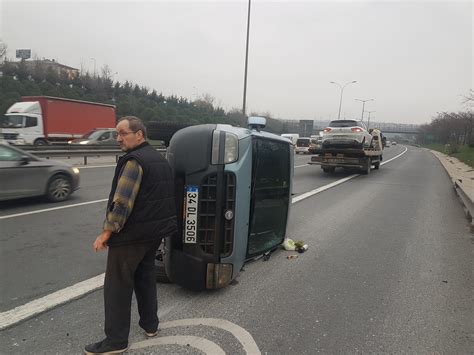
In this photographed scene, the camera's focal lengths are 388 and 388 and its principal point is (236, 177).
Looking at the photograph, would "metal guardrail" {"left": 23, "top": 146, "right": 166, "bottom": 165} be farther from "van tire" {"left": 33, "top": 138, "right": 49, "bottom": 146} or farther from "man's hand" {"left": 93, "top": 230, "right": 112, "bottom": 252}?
"man's hand" {"left": 93, "top": 230, "right": 112, "bottom": 252}

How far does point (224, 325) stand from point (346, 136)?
14.7m

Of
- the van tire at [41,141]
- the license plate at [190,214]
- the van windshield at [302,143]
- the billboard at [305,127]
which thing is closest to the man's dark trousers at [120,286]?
the license plate at [190,214]

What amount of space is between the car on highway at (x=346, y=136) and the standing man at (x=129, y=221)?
14857 millimetres

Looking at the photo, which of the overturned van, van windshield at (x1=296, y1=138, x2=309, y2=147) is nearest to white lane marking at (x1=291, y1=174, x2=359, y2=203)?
the overturned van

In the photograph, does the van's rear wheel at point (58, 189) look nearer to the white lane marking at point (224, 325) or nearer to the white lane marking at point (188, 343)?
the white lane marking at point (224, 325)

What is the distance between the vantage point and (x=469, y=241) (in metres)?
6.85

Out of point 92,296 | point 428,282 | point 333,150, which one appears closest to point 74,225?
point 92,296

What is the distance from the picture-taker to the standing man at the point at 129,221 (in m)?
2.87

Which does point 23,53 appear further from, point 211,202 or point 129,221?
point 129,221

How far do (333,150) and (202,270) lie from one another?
14158 mm

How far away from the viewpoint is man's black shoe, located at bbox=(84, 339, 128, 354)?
2.93m

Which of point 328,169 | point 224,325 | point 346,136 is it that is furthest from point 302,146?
point 224,325

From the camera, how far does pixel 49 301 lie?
12.5 ft

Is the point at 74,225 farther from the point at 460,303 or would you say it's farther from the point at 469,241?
the point at 469,241
